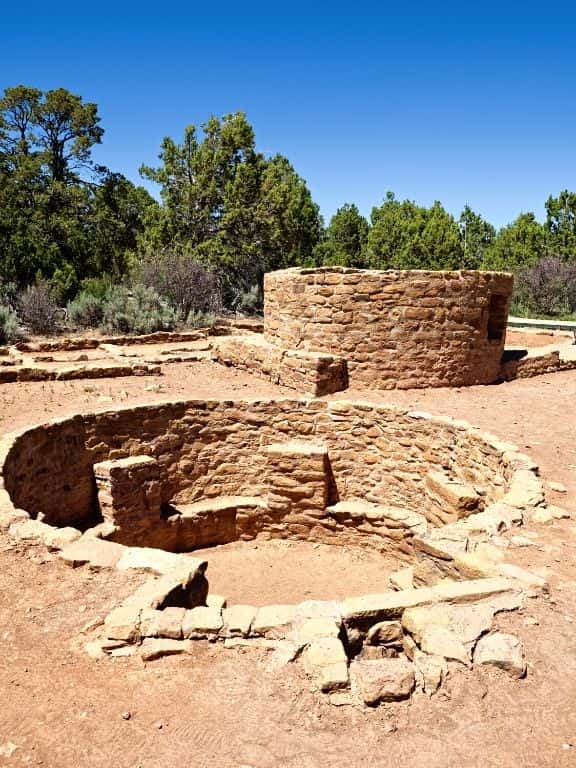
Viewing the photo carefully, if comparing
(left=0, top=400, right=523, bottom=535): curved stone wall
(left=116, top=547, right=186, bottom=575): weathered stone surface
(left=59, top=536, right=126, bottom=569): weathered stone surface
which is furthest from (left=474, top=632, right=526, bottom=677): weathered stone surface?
(left=0, top=400, right=523, bottom=535): curved stone wall

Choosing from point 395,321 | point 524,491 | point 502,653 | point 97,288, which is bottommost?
point 502,653

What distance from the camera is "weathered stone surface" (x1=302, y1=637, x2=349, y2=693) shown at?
2.95 meters

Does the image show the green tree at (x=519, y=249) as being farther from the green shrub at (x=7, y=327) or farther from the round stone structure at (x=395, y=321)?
the green shrub at (x=7, y=327)

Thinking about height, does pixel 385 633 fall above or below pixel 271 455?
above

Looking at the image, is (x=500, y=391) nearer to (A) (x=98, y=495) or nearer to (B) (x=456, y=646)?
(A) (x=98, y=495)

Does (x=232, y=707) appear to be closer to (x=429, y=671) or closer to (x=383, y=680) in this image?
(x=383, y=680)

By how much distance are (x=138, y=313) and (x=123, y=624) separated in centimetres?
1609

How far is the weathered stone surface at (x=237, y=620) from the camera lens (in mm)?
3398

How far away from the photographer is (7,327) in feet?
52.2

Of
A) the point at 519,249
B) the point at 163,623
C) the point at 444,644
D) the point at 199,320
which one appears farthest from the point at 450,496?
the point at 519,249

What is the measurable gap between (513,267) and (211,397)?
28654 mm

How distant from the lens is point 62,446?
751 cm

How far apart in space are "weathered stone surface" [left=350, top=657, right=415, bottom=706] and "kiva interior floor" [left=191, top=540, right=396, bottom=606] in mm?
3862

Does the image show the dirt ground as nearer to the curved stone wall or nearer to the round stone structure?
the curved stone wall
